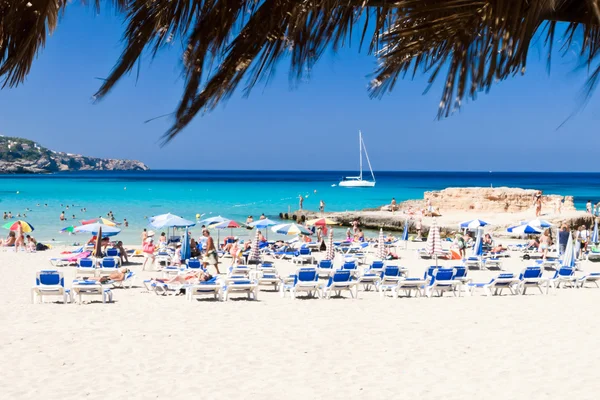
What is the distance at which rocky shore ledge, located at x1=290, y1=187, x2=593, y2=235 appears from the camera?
3747 cm

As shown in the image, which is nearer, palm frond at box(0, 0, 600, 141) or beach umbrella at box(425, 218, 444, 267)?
palm frond at box(0, 0, 600, 141)

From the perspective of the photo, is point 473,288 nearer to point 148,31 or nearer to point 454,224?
point 148,31

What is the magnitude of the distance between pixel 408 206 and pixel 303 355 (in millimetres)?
42296

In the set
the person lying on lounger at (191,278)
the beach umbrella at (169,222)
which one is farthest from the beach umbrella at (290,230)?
the person lying on lounger at (191,278)

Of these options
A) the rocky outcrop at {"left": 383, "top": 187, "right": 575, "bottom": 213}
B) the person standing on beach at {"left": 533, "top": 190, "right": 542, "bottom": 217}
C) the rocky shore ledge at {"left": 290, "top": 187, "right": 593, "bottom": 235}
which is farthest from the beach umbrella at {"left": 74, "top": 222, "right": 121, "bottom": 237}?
the rocky outcrop at {"left": 383, "top": 187, "right": 575, "bottom": 213}

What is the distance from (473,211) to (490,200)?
5.18 feet

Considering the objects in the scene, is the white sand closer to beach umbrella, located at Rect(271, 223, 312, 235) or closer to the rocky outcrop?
beach umbrella, located at Rect(271, 223, 312, 235)

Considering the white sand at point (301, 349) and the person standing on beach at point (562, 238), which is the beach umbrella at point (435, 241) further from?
the white sand at point (301, 349)

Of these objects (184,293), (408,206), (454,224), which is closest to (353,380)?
(184,293)

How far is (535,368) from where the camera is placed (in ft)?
22.6

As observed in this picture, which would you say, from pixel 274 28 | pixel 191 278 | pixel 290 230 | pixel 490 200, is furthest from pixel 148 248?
pixel 490 200

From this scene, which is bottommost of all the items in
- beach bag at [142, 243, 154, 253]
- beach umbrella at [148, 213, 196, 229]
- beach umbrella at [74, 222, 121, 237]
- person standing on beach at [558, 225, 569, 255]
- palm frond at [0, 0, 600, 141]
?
beach bag at [142, 243, 154, 253]

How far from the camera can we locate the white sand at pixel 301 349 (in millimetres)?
6176

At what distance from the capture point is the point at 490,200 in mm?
43969
